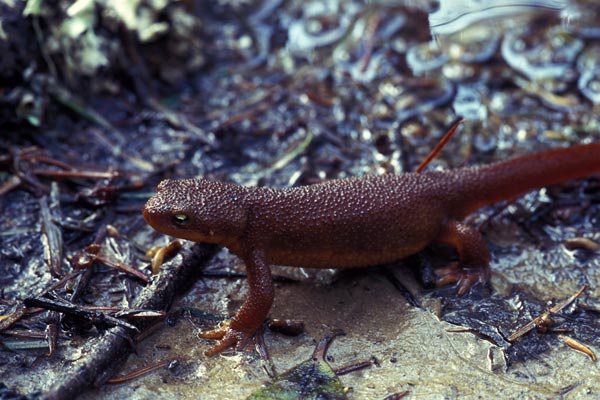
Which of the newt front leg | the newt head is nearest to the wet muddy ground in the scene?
the newt front leg

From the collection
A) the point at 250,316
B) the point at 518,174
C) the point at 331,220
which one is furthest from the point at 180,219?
the point at 518,174

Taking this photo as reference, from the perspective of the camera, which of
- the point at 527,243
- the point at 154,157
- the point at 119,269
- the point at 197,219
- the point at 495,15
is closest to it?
the point at 197,219

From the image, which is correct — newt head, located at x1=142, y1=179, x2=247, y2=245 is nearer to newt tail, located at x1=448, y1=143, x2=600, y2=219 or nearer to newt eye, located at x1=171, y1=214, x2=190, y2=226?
newt eye, located at x1=171, y1=214, x2=190, y2=226

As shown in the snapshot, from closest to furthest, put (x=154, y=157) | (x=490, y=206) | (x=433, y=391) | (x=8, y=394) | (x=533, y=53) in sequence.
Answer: (x=8, y=394)
(x=433, y=391)
(x=490, y=206)
(x=154, y=157)
(x=533, y=53)

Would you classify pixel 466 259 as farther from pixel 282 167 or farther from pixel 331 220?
pixel 282 167

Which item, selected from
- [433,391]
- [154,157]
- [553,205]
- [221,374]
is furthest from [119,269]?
[553,205]

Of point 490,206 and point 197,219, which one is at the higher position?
point 197,219

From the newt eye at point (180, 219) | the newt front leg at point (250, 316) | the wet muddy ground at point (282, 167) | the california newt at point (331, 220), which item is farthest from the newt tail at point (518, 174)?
the newt eye at point (180, 219)

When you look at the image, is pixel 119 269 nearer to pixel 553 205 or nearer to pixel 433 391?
pixel 433 391
